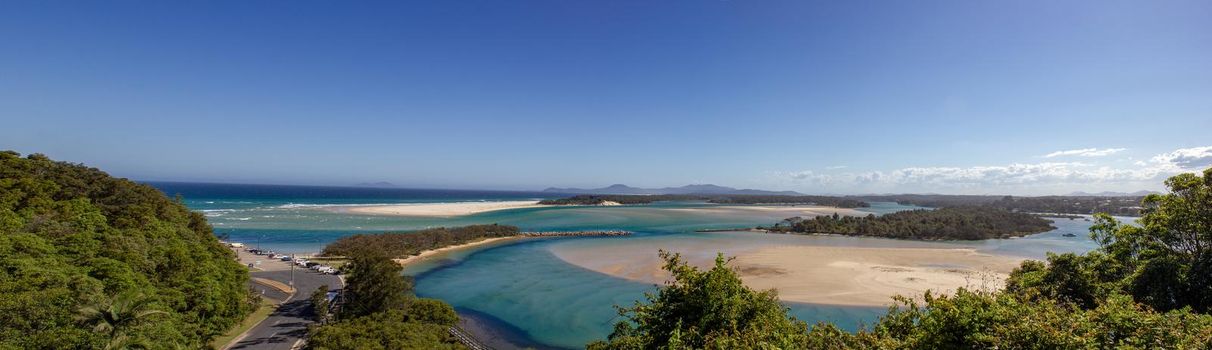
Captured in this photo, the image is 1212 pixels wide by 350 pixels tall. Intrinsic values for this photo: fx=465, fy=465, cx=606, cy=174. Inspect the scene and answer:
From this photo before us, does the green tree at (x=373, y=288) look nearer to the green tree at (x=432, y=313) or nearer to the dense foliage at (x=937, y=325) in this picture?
the green tree at (x=432, y=313)

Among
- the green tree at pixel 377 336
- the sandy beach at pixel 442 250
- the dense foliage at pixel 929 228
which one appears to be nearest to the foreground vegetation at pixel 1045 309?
the green tree at pixel 377 336

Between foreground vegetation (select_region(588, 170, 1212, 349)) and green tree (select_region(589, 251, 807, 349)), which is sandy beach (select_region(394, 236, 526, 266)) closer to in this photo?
green tree (select_region(589, 251, 807, 349))

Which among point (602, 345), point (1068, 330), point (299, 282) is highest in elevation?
point (1068, 330)

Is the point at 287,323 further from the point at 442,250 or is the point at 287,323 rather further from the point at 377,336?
the point at 442,250

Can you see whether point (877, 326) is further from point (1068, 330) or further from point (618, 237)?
point (618, 237)

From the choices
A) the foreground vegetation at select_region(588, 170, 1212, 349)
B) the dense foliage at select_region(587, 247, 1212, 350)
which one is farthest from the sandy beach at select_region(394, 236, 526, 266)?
the foreground vegetation at select_region(588, 170, 1212, 349)

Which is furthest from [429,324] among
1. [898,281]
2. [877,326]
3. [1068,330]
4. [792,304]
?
[898,281]
